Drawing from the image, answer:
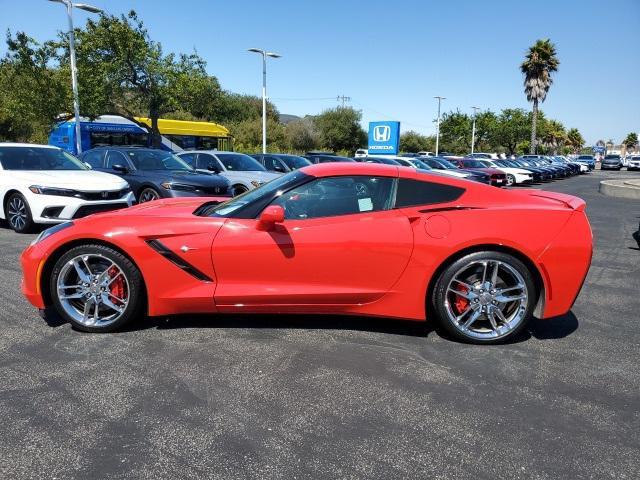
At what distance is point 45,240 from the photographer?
3.83 m

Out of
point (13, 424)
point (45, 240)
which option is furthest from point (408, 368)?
point (45, 240)

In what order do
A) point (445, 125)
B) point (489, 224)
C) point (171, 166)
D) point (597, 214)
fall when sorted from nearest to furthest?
point (489, 224) → point (171, 166) → point (597, 214) → point (445, 125)

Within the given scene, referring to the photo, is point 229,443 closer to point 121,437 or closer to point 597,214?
point 121,437

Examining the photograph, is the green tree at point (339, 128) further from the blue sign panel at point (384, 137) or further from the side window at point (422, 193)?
the side window at point (422, 193)

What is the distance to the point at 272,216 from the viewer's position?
347 cm

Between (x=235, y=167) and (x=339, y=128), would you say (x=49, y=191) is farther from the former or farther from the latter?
(x=339, y=128)

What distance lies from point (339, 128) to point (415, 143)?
19.8 meters

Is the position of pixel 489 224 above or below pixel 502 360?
above

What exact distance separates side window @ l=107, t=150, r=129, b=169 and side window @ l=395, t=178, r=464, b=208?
8.18 metres

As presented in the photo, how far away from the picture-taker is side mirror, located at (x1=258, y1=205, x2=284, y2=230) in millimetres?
3475

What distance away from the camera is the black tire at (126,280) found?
371 centimetres

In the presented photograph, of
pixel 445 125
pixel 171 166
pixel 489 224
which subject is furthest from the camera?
pixel 445 125

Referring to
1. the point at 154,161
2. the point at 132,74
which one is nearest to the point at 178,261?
the point at 154,161

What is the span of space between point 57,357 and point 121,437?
1.24 meters
